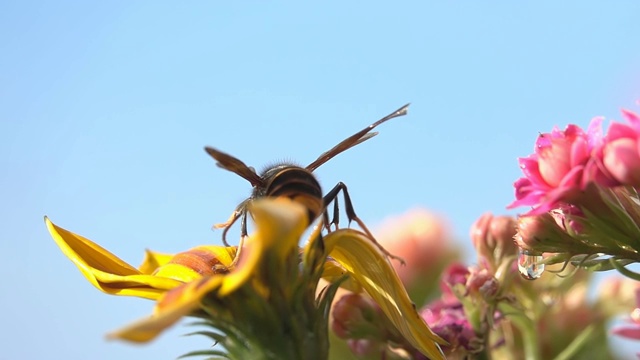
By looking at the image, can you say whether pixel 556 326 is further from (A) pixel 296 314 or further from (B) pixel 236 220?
(A) pixel 296 314

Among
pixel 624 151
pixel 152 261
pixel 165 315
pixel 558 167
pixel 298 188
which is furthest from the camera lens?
pixel 152 261

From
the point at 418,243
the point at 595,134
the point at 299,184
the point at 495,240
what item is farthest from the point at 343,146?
the point at 418,243

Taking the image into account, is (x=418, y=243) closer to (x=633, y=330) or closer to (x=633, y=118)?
(x=633, y=330)

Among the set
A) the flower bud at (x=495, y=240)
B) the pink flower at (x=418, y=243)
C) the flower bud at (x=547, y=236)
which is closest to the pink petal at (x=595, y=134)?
the flower bud at (x=547, y=236)

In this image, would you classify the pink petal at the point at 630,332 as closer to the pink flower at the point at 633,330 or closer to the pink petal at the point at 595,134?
the pink flower at the point at 633,330

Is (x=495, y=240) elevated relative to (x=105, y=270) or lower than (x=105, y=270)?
lower

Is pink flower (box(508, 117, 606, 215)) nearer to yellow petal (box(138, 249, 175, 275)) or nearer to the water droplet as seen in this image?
the water droplet
